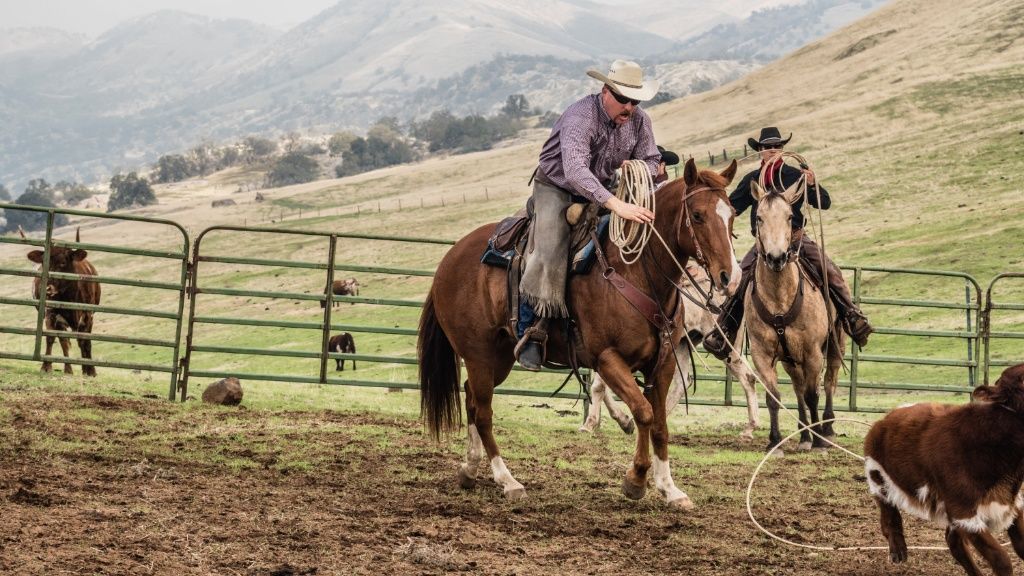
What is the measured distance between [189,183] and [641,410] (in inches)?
5654

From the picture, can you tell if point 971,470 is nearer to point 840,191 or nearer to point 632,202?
point 632,202

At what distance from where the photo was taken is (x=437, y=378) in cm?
935

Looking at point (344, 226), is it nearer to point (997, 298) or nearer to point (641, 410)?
point (997, 298)

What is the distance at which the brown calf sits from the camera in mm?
5758

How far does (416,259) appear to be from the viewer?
5616 cm

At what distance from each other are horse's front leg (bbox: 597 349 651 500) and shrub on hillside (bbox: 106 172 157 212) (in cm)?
12059

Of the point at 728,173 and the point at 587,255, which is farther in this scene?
the point at 587,255

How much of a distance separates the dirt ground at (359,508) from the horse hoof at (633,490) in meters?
0.10

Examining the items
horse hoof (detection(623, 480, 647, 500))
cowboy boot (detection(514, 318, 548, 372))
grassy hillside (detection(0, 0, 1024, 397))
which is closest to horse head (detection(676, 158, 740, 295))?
cowboy boot (detection(514, 318, 548, 372))

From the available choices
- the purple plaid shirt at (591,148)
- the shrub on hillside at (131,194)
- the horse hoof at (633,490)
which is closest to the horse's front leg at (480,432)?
the horse hoof at (633,490)

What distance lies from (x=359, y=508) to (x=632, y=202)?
9.53 ft

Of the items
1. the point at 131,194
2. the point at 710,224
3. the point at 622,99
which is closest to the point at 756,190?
the point at 622,99

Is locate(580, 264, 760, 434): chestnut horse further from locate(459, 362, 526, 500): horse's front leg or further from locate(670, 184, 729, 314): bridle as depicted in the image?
locate(670, 184, 729, 314): bridle

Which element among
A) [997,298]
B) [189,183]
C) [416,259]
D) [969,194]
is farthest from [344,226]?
[189,183]
